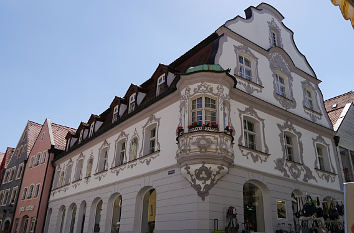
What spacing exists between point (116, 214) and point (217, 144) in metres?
9.41

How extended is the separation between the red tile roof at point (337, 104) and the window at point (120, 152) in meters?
16.0

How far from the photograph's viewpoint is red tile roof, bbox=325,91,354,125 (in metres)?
24.7

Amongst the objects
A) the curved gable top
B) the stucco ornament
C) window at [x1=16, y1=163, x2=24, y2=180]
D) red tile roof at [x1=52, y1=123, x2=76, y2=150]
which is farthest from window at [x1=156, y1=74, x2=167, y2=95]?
window at [x1=16, y1=163, x2=24, y2=180]

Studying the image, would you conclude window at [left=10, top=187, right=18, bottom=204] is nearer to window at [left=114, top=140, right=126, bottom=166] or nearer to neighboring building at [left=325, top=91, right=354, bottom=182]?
window at [left=114, top=140, right=126, bottom=166]

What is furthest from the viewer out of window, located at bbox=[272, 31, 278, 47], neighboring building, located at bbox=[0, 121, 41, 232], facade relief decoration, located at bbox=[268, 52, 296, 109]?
neighboring building, located at bbox=[0, 121, 41, 232]

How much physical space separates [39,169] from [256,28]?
25.9m

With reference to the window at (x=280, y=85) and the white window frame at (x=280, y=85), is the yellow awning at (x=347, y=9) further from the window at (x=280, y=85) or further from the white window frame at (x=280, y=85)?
the window at (x=280, y=85)

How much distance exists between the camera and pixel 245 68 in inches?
714

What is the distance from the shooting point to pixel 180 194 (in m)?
14.3

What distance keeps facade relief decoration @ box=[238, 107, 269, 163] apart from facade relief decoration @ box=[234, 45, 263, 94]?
1267 mm

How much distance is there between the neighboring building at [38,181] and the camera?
28938mm

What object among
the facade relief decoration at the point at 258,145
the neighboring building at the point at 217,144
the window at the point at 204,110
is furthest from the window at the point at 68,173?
the facade relief decoration at the point at 258,145

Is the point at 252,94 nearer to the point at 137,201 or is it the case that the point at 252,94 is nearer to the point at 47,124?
the point at 137,201

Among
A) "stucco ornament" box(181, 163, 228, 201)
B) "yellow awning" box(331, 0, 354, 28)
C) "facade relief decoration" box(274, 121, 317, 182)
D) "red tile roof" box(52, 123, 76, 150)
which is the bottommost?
"stucco ornament" box(181, 163, 228, 201)
